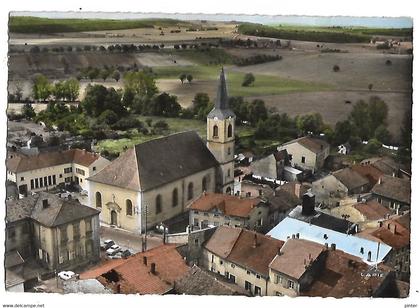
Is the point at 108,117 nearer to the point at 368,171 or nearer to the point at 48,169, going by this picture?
the point at 48,169

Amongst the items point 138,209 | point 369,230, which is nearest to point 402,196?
point 369,230

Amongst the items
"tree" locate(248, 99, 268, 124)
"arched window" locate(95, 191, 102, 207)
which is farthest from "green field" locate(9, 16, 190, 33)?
"arched window" locate(95, 191, 102, 207)

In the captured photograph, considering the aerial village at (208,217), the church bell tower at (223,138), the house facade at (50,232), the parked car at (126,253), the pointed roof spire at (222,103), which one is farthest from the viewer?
the church bell tower at (223,138)

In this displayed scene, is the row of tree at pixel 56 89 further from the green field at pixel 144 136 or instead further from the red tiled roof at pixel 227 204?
the red tiled roof at pixel 227 204

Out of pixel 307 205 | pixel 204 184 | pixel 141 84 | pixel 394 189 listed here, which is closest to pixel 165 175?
pixel 204 184

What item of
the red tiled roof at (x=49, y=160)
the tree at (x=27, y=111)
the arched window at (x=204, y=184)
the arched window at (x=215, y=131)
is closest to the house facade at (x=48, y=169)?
the red tiled roof at (x=49, y=160)

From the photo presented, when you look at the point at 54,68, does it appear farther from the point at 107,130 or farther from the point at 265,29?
the point at 265,29
